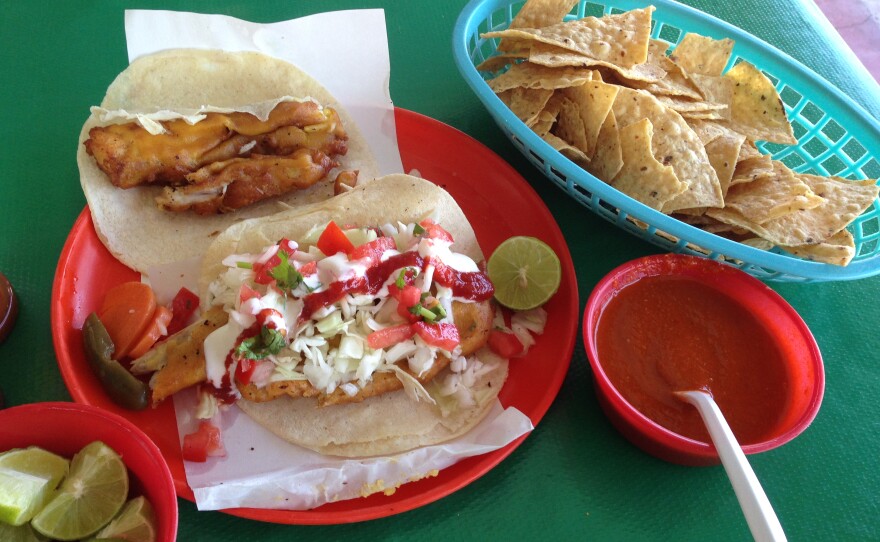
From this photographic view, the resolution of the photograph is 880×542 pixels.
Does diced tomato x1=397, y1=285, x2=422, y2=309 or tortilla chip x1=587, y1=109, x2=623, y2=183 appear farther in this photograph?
tortilla chip x1=587, y1=109, x2=623, y2=183

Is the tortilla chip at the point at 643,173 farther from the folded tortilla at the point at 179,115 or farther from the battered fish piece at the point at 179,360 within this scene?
the battered fish piece at the point at 179,360

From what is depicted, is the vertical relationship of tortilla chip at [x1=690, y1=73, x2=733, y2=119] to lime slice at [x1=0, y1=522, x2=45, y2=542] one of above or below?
above

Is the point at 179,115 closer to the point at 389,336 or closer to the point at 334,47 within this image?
the point at 334,47

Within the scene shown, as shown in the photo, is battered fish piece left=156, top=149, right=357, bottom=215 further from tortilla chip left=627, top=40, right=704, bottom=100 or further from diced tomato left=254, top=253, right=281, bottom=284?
tortilla chip left=627, top=40, right=704, bottom=100

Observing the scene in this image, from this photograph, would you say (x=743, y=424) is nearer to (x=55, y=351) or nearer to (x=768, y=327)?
(x=768, y=327)

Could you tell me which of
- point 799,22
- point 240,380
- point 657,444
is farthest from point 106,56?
point 799,22

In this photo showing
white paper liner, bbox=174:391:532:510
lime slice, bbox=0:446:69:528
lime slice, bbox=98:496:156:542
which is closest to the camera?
lime slice, bbox=0:446:69:528

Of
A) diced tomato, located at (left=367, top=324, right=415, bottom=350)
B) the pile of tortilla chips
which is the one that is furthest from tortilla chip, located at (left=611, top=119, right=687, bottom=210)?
diced tomato, located at (left=367, top=324, right=415, bottom=350)
